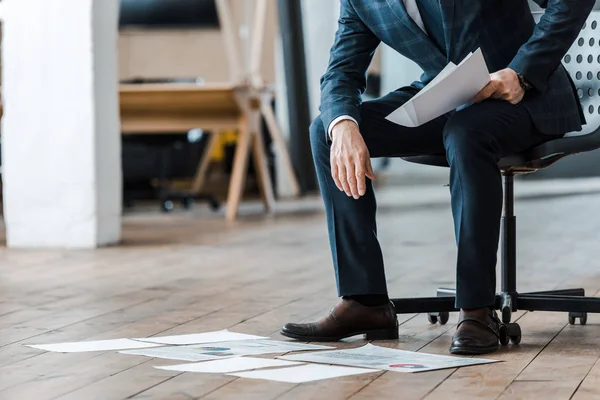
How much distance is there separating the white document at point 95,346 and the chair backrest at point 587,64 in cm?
98

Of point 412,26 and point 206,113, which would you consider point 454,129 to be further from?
point 206,113

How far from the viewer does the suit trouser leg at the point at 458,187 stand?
2.00m

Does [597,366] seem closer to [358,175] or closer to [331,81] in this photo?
[358,175]

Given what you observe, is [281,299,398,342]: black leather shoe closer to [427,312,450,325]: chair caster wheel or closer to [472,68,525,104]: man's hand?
[427,312,450,325]: chair caster wheel

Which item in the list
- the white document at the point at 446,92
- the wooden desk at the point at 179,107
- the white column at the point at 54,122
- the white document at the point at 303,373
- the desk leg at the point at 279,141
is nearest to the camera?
the white document at the point at 303,373

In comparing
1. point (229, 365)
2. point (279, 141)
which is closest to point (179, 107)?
point (279, 141)

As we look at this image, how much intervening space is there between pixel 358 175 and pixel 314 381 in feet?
1.48

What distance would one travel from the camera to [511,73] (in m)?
2.05

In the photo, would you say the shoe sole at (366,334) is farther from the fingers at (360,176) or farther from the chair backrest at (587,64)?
the chair backrest at (587,64)

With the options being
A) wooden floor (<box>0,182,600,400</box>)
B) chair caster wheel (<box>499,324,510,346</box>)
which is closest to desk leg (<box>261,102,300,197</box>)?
wooden floor (<box>0,182,600,400</box>)

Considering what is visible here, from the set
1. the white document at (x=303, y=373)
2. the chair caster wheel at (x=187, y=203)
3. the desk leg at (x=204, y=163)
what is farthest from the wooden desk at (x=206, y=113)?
the white document at (x=303, y=373)

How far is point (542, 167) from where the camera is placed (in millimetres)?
2217

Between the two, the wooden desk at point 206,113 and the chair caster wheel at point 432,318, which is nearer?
the chair caster wheel at point 432,318

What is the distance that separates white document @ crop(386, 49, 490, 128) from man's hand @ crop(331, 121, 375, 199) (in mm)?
98
